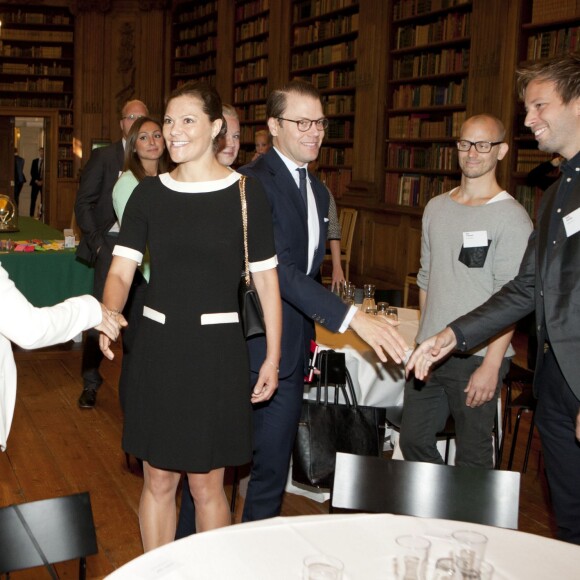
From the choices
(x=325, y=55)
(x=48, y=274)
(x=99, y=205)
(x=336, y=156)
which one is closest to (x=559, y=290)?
(x=99, y=205)

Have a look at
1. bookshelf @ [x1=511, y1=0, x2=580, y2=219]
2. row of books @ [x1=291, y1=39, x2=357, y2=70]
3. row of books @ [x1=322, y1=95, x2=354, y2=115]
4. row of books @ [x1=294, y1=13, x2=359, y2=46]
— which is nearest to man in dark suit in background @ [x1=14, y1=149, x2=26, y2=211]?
row of books @ [x1=291, y1=39, x2=357, y2=70]

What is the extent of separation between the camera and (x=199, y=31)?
1408cm

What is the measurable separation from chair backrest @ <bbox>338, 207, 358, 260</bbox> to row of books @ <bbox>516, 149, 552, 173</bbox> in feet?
7.96

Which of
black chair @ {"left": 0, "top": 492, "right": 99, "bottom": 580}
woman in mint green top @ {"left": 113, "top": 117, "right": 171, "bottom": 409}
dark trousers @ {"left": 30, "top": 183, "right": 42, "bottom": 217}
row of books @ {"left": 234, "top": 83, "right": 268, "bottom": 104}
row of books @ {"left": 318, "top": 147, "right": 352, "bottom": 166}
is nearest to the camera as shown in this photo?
black chair @ {"left": 0, "top": 492, "right": 99, "bottom": 580}

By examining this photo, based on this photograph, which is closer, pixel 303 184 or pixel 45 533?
pixel 45 533

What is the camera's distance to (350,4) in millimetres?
9734

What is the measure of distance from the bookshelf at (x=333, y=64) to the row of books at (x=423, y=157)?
3.00 feet

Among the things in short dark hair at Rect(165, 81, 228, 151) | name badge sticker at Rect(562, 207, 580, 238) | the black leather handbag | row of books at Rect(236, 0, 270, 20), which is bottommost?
the black leather handbag

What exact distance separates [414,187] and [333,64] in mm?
2310

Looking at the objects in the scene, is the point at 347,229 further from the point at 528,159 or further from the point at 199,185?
the point at 199,185

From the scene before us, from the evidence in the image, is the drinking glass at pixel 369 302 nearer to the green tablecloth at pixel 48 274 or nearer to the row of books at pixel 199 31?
the green tablecloth at pixel 48 274

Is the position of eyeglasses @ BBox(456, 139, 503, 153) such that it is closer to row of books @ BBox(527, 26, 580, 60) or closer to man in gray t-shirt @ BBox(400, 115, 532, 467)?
man in gray t-shirt @ BBox(400, 115, 532, 467)

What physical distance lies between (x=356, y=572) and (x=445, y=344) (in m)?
1.27

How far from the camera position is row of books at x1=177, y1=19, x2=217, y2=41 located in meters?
13.6
